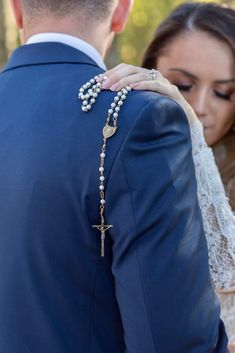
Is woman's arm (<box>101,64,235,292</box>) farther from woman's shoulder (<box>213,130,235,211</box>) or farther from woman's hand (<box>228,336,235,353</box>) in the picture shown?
woman's shoulder (<box>213,130,235,211</box>)

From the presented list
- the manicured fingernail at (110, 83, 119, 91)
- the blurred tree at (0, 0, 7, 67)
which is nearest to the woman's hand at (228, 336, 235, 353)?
the manicured fingernail at (110, 83, 119, 91)

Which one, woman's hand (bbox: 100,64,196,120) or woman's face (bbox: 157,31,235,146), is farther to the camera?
woman's face (bbox: 157,31,235,146)

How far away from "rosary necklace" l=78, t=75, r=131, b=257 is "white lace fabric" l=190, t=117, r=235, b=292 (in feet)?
1.29

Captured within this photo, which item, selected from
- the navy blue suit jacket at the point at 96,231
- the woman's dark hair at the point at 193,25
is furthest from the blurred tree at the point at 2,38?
the navy blue suit jacket at the point at 96,231

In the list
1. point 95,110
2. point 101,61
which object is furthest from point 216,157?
point 95,110

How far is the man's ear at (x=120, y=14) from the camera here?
2043mm

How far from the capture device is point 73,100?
1853 mm

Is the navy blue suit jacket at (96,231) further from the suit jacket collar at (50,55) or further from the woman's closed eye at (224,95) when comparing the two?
the woman's closed eye at (224,95)

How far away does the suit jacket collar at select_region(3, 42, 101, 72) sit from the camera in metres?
1.97

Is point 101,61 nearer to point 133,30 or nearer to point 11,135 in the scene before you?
point 11,135

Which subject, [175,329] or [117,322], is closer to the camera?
[175,329]

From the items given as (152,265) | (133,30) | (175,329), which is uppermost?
(133,30)

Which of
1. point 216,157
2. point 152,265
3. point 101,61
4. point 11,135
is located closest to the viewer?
point 152,265

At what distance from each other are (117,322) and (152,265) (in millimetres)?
248
